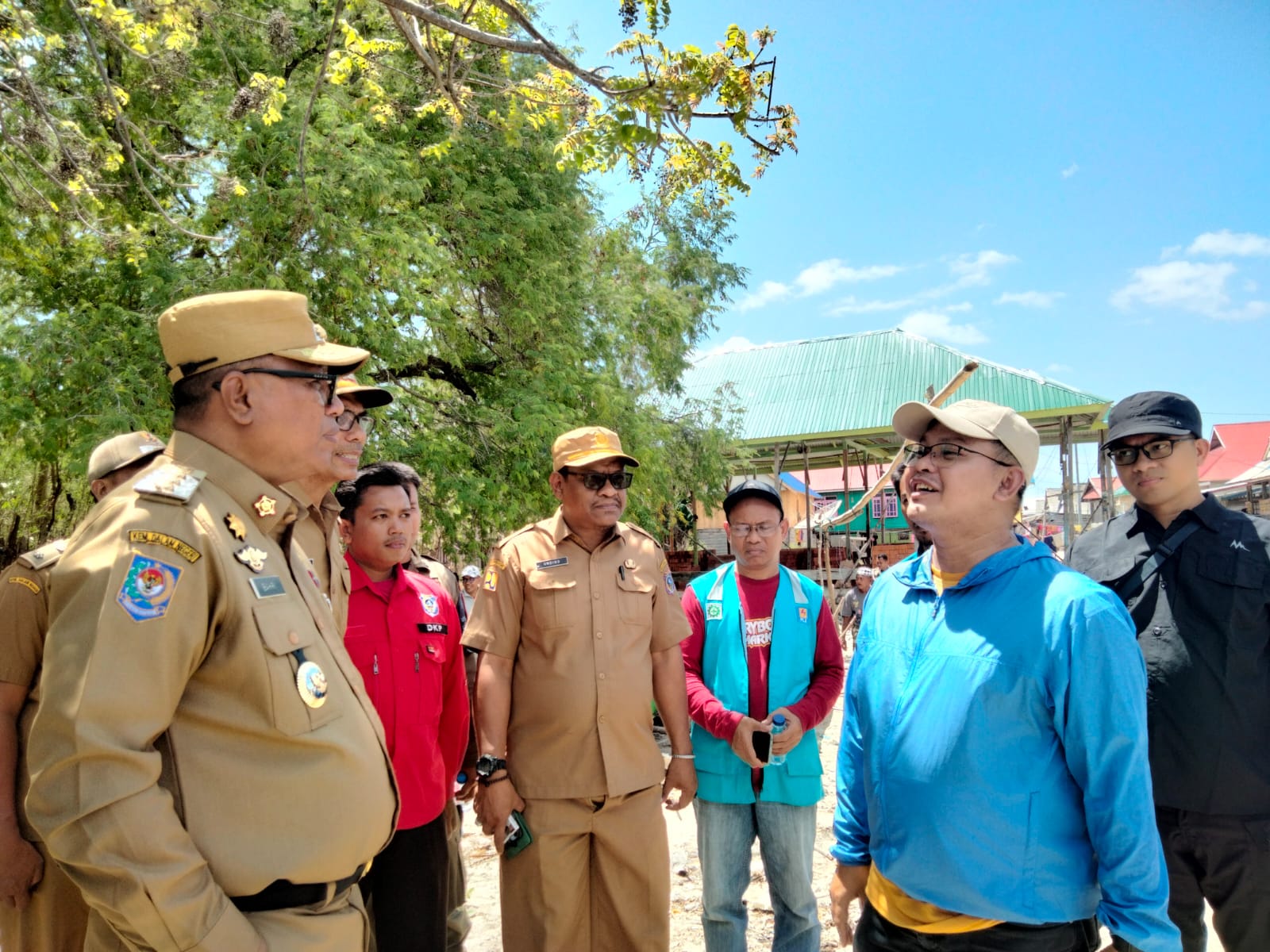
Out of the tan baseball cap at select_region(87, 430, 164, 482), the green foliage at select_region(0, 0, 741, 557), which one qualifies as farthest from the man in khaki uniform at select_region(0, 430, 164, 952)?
the green foliage at select_region(0, 0, 741, 557)

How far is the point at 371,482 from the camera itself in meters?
Result: 3.41

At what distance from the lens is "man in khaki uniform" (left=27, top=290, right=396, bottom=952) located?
139 centimetres

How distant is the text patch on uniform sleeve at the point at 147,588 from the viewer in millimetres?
1453

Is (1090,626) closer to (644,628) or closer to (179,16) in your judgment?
(644,628)

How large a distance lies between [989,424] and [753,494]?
1510 millimetres

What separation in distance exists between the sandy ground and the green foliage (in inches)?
169

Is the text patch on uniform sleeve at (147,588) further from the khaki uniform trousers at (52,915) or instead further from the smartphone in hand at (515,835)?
the smartphone in hand at (515,835)

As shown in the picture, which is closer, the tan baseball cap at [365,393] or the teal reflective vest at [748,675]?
the tan baseball cap at [365,393]

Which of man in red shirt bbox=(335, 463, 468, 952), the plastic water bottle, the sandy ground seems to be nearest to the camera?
man in red shirt bbox=(335, 463, 468, 952)

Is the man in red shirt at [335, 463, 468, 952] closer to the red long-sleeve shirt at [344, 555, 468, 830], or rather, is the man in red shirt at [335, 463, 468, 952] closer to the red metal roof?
the red long-sleeve shirt at [344, 555, 468, 830]

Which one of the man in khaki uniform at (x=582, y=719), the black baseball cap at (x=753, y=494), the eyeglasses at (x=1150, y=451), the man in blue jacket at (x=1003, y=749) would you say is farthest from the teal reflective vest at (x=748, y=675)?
the eyeglasses at (x=1150, y=451)

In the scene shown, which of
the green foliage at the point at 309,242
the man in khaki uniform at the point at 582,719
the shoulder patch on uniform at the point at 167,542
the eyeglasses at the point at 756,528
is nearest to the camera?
the shoulder patch on uniform at the point at 167,542

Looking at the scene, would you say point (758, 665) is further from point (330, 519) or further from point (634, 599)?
point (330, 519)

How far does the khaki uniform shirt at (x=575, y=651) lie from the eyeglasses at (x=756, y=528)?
1.46 feet
